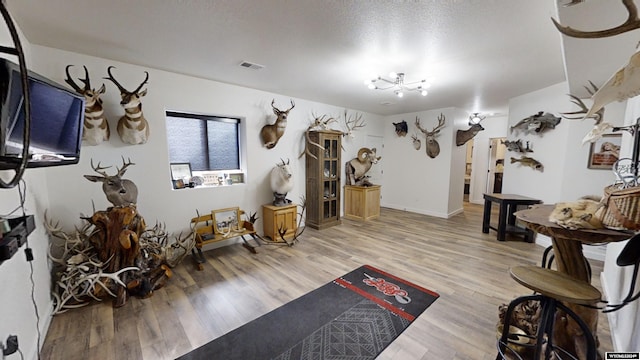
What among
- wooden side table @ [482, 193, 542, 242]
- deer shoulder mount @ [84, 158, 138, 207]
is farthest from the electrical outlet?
wooden side table @ [482, 193, 542, 242]

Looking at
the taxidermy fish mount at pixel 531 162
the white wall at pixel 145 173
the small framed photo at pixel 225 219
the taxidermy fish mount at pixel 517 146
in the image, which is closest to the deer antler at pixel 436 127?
the taxidermy fish mount at pixel 517 146

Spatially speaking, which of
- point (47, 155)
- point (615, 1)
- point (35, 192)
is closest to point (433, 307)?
point (615, 1)

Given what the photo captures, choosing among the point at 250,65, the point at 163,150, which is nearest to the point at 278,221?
the point at 163,150

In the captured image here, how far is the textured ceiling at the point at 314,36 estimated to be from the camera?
173 cm

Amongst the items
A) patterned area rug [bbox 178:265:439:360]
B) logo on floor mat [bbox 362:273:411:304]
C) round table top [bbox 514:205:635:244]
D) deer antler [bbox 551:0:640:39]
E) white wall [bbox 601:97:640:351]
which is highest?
deer antler [bbox 551:0:640:39]

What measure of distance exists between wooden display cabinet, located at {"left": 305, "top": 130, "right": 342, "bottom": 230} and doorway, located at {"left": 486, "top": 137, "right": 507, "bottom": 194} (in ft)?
16.1

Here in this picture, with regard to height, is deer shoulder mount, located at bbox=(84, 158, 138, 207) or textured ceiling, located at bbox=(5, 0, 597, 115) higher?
textured ceiling, located at bbox=(5, 0, 597, 115)

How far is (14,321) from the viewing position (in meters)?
1.49

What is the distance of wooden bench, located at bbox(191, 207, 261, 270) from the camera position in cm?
323

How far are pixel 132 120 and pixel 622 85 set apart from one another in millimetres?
3706

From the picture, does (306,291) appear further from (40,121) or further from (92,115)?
(92,115)

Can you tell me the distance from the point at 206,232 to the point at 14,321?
6.40 ft

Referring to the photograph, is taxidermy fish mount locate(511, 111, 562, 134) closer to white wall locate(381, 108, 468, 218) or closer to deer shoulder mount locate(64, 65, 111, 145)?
white wall locate(381, 108, 468, 218)

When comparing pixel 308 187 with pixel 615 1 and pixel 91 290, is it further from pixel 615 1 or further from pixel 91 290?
pixel 615 1
